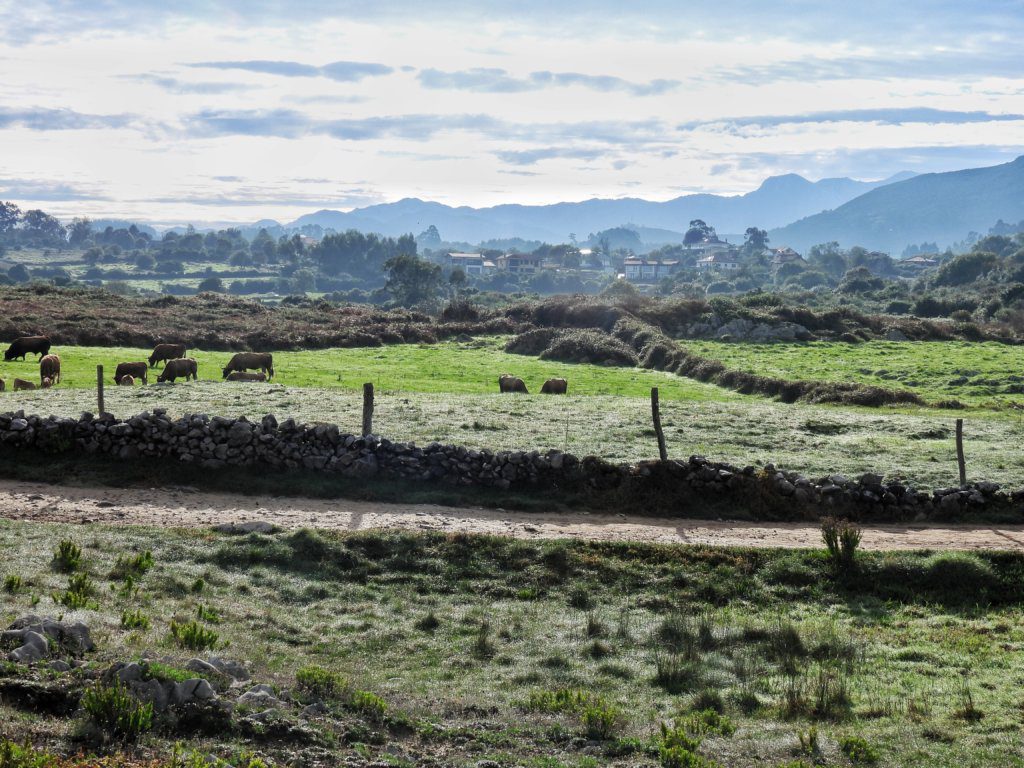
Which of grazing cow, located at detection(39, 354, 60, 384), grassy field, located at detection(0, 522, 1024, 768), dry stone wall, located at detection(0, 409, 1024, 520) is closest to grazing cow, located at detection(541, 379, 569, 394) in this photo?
dry stone wall, located at detection(0, 409, 1024, 520)

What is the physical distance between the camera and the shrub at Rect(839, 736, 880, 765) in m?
9.48

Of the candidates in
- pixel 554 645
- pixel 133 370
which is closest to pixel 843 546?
pixel 554 645

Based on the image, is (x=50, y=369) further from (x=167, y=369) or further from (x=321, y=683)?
(x=321, y=683)

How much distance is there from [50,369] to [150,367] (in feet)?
27.1

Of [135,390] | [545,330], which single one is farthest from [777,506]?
[545,330]

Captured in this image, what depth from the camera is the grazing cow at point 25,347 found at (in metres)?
43.0

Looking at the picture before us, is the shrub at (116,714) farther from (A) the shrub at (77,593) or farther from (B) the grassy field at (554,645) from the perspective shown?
(A) the shrub at (77,593)

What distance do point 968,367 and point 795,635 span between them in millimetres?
38654

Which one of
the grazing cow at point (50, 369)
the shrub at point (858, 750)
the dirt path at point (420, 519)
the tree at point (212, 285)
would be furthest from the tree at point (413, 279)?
the shrub at point (858, 750)

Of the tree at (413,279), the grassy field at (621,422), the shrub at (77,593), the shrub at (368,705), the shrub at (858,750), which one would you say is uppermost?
the tree at (413,279)

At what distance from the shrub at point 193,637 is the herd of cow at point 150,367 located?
2499 cm

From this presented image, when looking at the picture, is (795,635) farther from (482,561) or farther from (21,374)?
(21,374)

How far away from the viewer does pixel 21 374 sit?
3756 centimetres

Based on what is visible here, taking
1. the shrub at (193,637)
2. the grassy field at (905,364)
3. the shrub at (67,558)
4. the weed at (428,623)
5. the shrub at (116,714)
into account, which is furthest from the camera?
the grassy field at (905,364)
